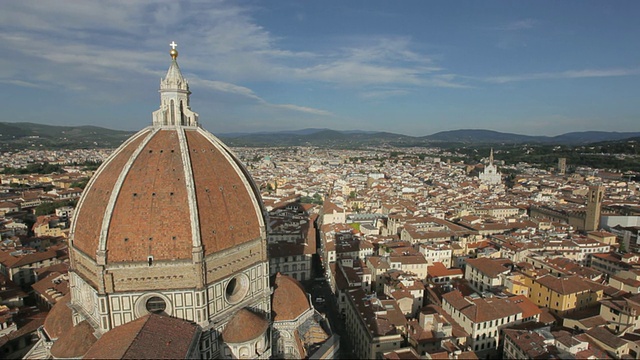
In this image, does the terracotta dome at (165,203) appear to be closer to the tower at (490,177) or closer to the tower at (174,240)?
the tower at (174,240)

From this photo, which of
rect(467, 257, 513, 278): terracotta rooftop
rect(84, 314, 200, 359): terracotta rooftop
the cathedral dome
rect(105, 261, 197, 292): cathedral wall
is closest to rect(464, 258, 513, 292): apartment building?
rect(467, 257, 513, 278): terracotta rooftop

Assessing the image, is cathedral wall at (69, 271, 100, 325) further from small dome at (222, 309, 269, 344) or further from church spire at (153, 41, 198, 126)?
church spire at (153, 41, 198, 126)

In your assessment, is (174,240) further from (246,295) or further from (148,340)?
(246,295)

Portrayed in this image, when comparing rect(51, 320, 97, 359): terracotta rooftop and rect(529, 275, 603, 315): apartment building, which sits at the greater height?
rect(51, 320, 97, 359): terracotta rooftop

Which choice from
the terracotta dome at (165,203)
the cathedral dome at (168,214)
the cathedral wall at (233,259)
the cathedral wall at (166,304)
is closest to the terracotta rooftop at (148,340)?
the cathedral wall at (166,304)

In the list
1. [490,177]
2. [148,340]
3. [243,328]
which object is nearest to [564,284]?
[243,328]
